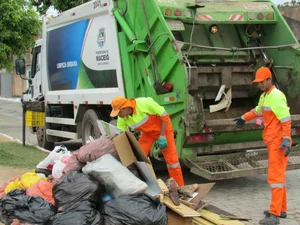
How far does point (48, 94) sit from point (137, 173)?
5.38 meters

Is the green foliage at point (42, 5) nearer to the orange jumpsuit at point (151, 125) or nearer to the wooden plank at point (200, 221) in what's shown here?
the orange jumpsuit at point (151, 125)

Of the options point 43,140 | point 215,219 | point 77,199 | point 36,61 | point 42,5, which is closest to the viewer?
point 77,199

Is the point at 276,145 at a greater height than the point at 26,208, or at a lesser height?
greater

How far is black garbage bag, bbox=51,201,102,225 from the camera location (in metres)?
3.65

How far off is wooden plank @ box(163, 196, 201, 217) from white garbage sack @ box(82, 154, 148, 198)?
0.27 metres

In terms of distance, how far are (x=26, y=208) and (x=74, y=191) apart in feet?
1.46

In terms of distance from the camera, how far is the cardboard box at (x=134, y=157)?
427cm

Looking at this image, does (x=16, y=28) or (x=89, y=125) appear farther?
(x=16, y=28)

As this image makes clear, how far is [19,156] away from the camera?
818 cm

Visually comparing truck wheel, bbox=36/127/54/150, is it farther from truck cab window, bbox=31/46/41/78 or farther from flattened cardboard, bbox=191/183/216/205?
flattened cardboard, bbox=191/183/216/205

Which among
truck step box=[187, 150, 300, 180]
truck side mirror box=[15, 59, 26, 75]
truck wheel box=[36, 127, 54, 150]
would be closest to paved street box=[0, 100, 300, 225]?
truck step box=[187, 150, 300, 180]

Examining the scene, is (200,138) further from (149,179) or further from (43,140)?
(43,140)

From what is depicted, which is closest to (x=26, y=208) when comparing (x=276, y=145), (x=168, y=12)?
(x=276, y=145)

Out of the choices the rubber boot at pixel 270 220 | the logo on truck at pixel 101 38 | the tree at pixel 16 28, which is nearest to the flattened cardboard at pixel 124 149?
the rubber boot at pixel 270 220
